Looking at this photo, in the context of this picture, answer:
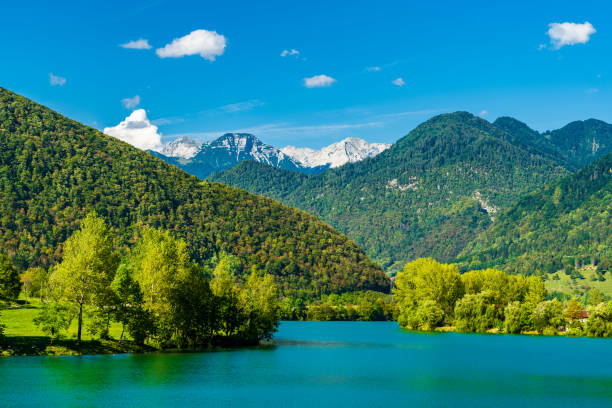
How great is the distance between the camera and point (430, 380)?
7531 centimetres

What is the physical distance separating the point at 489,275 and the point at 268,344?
86351 millimetres

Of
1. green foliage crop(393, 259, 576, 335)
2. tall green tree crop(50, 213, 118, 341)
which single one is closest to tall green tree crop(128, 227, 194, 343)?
tall green tree crop(50, 213, 118, 341)

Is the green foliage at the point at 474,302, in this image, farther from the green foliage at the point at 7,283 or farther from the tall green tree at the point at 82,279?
the tall green tree at the point at 82,279

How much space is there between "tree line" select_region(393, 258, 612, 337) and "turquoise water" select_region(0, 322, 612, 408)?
51388 millimetres

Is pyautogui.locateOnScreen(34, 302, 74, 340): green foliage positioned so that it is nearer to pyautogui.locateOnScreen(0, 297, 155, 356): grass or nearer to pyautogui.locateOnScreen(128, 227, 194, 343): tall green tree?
pyautogui.locateOnScreen(0, 297, 155, 356): grass

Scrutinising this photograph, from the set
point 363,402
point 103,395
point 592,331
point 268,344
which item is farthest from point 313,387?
point 592,331

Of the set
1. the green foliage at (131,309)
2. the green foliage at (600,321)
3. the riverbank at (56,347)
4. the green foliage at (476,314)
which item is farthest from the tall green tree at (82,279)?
the green foliage at (600,321)

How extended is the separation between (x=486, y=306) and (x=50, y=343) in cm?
11800

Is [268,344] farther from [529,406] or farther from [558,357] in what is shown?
[529,406]

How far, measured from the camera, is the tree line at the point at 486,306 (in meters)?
158

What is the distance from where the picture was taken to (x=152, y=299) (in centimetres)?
9375

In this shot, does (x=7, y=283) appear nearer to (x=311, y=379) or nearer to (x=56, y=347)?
(x=56, y=347)

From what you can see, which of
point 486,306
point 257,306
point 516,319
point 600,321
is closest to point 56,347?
point 257,306

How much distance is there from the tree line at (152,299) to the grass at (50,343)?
143cm
